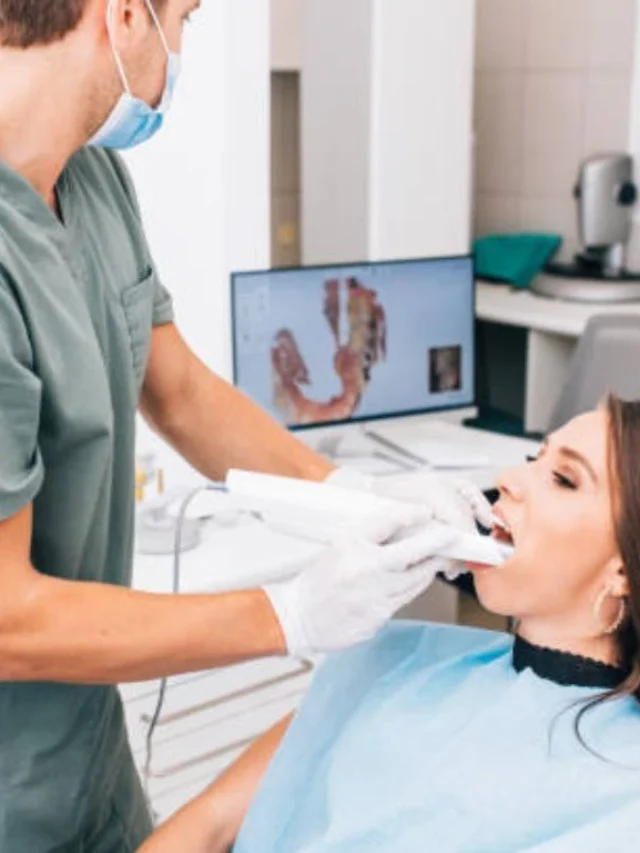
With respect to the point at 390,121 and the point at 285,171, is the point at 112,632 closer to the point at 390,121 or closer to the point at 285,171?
the point at 390,121

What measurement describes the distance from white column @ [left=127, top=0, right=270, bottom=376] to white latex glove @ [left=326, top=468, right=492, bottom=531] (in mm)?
731

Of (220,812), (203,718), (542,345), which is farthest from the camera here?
(542,345)

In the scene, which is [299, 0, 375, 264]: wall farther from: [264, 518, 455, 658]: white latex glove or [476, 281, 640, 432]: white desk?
[264, 518, 455, 658]: white latex glove

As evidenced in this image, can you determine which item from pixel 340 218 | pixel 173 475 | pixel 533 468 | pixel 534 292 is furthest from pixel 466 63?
pixel 533 468

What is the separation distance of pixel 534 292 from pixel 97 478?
248cm

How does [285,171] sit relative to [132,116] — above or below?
below

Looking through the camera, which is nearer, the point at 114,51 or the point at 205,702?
the point at 114,51

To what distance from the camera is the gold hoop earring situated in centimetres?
128

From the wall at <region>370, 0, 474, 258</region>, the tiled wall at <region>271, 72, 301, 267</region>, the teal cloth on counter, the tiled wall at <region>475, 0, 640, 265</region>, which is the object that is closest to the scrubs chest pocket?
the wall at <region>370, 0, 474, 258</region>

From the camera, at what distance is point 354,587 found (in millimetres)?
1194

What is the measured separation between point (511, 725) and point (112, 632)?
43cm

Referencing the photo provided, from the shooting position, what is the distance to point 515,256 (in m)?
3.64

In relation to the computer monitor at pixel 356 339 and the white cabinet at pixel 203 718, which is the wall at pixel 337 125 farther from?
the white cabinet at pixel 203 718

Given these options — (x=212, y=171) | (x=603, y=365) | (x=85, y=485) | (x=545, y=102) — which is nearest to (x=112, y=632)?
(x=85, y=485)
